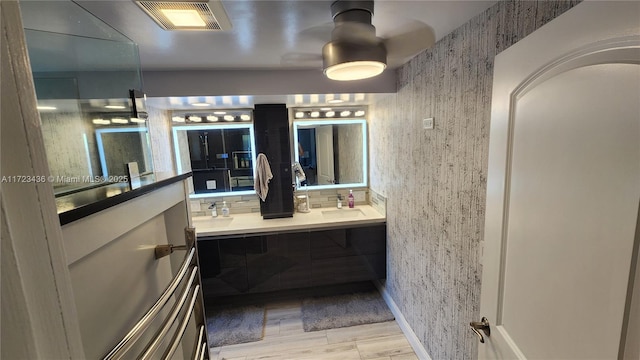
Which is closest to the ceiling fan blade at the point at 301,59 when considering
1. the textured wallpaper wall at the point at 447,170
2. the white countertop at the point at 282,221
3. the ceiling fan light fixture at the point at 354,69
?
the ceiling fan light fixture at the point at 354,69

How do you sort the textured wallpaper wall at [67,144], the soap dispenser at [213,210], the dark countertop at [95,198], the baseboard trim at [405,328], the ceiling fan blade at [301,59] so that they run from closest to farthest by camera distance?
the dark countertop at [95,198], the textured wallpaper wall at [67,144], the ceiling fan blade at [301,59], the baseboard trim at [405,328], the soap dispenser at [213,210]

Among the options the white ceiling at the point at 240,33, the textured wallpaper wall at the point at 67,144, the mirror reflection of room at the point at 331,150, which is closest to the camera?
the textured wallpaper wall at the point at 67,144

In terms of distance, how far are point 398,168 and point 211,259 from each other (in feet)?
6.46

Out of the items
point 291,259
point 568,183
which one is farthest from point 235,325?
point 568,183

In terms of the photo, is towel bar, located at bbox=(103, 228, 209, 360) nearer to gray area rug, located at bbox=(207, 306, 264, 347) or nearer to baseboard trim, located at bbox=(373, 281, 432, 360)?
gray area rug, located at bbox=(207, 306, 264, 347)

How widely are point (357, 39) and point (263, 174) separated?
1894mm

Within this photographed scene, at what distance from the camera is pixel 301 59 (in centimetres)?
182

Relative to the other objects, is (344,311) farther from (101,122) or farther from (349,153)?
(101,122)

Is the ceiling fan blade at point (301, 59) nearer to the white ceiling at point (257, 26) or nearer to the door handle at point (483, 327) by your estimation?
the white ceiling at point (257, 26)

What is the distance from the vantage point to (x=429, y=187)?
1.74 m

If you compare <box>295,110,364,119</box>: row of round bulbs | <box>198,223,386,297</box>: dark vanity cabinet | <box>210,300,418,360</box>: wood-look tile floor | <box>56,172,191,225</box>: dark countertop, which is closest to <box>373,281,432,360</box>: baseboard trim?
<box>210,300,418,360</box>: wood-look tile floor

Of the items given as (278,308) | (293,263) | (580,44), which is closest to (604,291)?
(580,44)

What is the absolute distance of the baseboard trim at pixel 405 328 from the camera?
197 centimetres

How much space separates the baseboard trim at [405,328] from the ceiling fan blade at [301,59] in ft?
7.45
